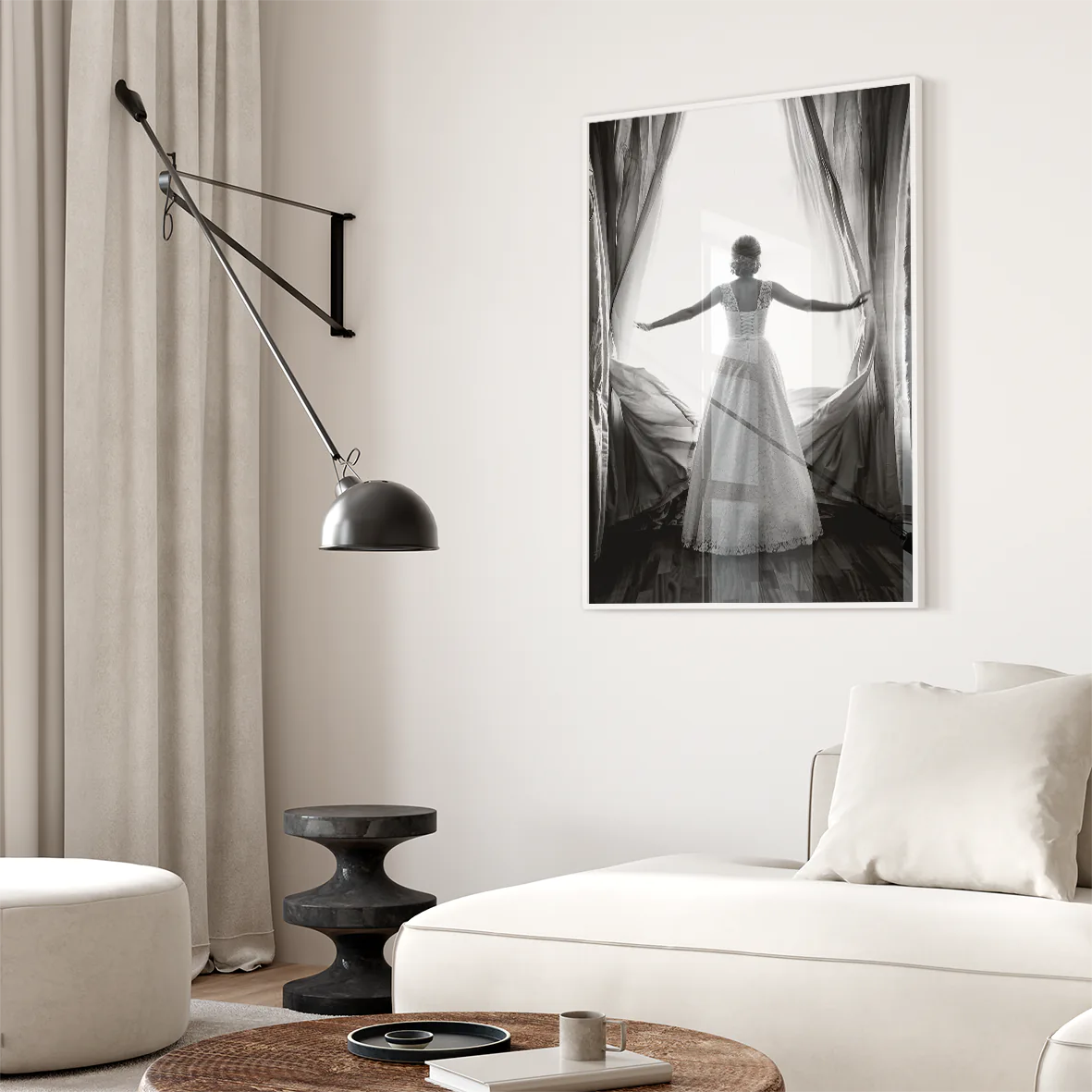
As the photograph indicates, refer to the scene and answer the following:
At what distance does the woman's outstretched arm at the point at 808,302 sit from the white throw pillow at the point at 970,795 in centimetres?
113

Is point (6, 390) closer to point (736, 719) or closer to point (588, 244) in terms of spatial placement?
point (588, 244)

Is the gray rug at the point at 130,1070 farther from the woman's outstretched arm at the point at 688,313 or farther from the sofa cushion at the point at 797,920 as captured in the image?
the woman's outstretched arm at the point at 688,313

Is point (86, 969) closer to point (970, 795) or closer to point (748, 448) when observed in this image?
point (970, 795)

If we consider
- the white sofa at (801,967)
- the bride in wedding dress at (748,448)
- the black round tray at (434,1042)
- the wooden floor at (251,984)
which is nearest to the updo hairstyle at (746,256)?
the bride in wedding dress at (748,448)

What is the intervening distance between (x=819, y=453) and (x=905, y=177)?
663 millimetres

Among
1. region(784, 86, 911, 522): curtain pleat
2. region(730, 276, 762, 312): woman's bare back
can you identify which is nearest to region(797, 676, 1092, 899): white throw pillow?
region(784, 86, 911, 522): curtain pleat

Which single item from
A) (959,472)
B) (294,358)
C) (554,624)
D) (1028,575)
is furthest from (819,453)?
(294,358)

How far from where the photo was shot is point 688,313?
3.66m

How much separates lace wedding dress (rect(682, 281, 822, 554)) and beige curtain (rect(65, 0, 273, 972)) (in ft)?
4.10

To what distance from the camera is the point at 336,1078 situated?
66.3 inches

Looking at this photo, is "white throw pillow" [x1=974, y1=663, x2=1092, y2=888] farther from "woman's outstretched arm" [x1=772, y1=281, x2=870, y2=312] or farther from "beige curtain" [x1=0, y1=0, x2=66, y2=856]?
"beige curtain" [x1=0, y1=0, x2=66, y2=856]

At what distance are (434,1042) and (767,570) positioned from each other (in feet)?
6.26

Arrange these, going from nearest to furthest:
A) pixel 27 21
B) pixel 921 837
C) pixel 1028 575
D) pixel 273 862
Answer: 1. pixel 921 837
2. pixel 1028 575
3. pixel 27 21
4. pixel 273 862

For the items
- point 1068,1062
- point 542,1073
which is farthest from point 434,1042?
point 1068,1062
